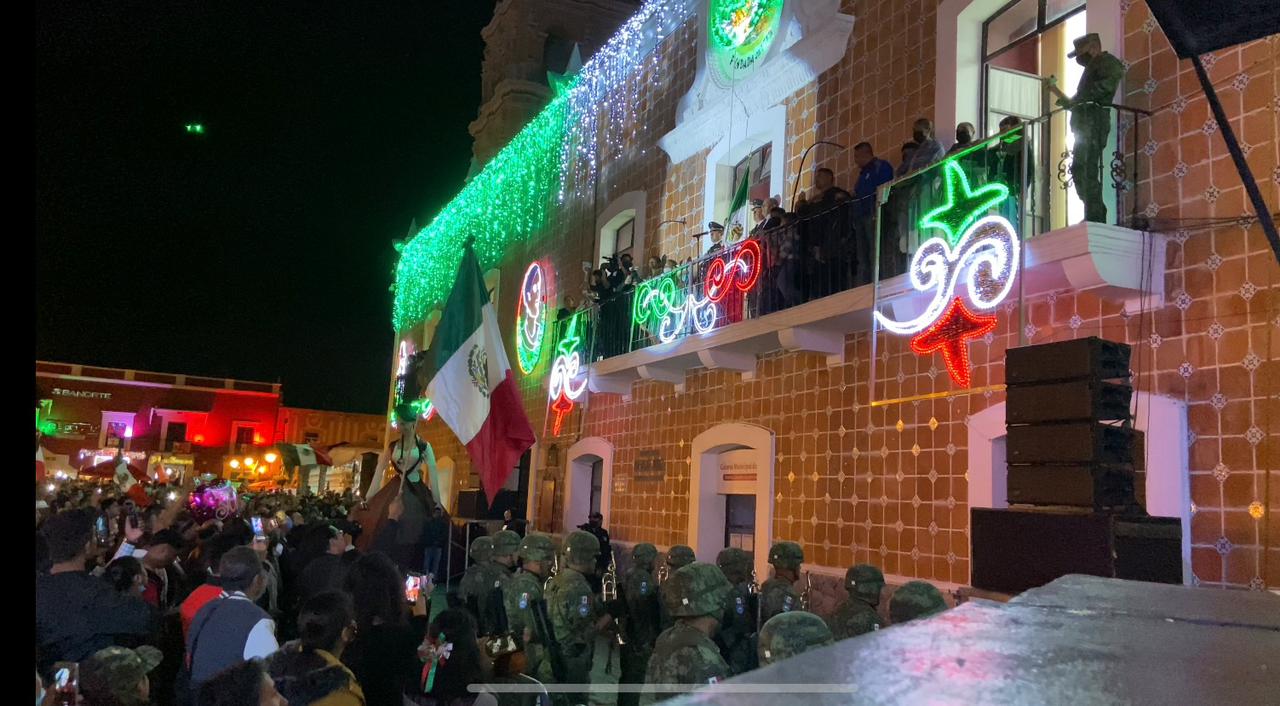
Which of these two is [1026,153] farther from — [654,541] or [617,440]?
[617,440]

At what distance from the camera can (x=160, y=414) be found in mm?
48969

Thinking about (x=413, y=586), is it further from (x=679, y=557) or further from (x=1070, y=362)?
(x=1070, y=362)

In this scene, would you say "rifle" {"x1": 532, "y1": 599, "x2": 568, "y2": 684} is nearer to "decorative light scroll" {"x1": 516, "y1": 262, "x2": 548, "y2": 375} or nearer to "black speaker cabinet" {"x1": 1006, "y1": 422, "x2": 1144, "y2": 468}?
"black speaker cabinet" {"x1": 1006, "y1": 422, "x2": 1144, "y2": 468}

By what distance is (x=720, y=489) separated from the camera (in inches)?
480

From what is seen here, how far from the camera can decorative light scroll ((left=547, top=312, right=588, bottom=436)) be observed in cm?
1499

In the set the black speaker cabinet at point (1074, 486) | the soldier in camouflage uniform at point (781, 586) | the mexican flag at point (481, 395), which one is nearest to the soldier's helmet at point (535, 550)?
the soldier in camouflage uniform at point (781, 586)

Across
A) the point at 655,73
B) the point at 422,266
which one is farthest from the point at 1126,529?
the point at 422,266

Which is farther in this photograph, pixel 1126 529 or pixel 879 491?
pixel 879 491

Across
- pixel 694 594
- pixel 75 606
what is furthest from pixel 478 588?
pixel 75 606

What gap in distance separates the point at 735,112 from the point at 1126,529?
9.10 metres

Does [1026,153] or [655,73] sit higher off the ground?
[655,73]

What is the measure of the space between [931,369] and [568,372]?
790cm

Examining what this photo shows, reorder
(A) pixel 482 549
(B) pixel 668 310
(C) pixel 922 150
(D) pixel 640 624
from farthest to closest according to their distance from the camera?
1. (B) pixel 668 310
2. (C) pixel 922 150
3. (A) pixel 482 549
4. (D) pixel 640 624

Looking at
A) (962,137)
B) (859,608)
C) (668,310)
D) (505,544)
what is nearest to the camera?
(859,608)
